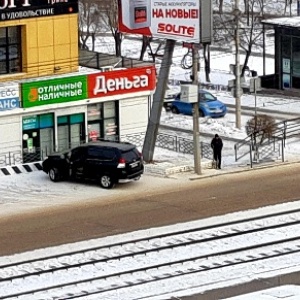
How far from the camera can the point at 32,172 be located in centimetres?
3769

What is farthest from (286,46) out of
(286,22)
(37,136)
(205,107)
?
(37,136)

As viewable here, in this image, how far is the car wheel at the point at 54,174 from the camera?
36.2 meters

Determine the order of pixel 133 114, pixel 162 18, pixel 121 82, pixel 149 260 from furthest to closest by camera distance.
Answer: pixel 133 114
pixel 121 82
pixel 162 18
pixel 149 260

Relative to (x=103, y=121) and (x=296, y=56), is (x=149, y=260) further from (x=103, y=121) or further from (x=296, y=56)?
(x=296, y=56)

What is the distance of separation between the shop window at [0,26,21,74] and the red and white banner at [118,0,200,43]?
3574 mm

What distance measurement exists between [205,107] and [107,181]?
14.5 metres

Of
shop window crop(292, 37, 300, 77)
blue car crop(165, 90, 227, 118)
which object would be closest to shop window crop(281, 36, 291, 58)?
shop window crop(292, 37, 300, 77)

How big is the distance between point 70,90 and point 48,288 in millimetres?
16167

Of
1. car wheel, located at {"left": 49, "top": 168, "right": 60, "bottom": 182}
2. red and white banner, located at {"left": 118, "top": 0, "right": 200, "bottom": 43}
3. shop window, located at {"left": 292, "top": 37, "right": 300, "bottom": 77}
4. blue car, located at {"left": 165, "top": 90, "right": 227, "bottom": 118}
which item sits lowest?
car wheel, located at {"left": 49, "top": 168, "right": 60, "bottom": 182}

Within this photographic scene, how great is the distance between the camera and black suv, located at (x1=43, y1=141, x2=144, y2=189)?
34938 millimetres

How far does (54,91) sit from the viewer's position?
1548 inches

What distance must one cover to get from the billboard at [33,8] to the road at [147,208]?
7836 mm

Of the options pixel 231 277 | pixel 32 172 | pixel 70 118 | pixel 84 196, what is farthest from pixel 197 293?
pixel 70 118

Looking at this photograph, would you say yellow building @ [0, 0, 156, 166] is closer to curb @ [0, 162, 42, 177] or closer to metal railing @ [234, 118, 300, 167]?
curb @ [0, 162, 42, 177]
